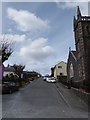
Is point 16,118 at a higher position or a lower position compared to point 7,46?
lower

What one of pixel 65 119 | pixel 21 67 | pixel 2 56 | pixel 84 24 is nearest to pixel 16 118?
pixel 65 119

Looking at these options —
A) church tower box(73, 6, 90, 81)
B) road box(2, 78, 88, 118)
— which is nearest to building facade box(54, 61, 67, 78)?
church tower box(73, 6, 90, 81)

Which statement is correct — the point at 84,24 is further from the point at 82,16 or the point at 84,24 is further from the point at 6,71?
the point at 6,71

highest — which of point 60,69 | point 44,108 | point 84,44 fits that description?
point 84,44

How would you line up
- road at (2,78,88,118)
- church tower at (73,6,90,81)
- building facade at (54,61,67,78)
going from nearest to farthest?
road at (2,78,88,118) → church tower at (73,6,90,81) → building facade at (54,61,67,78)

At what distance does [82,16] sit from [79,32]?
328cm

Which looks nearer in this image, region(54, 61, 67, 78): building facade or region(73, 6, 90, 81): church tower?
region(73, 6, 90, 81): church tower

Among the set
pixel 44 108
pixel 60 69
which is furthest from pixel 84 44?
pixel 60 69

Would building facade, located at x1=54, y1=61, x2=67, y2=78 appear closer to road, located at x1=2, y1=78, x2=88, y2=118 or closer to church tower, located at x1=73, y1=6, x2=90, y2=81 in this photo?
church tower, located at x1=73, y1=6, x2=90, y2=81

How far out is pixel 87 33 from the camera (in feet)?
139

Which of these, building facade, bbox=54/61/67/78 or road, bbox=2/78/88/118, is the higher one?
building facade, bbox=54/61/67/78

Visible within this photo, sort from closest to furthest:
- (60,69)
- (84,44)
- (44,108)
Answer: (44,108), (84,44), (60,69)

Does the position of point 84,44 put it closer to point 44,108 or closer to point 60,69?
point 44,108

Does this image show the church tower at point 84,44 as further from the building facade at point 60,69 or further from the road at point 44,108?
the building facade at point 60,69
